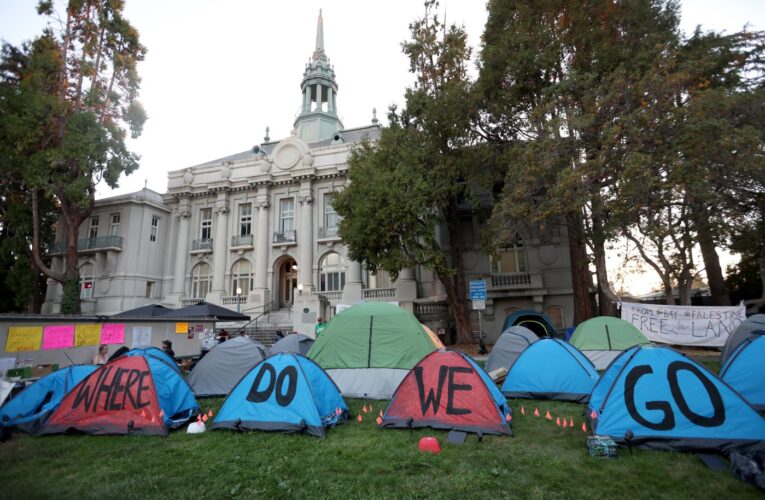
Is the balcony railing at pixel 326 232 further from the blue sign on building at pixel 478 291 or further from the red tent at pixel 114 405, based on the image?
the red tent at pixel 114 405

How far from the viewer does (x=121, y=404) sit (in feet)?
21.5

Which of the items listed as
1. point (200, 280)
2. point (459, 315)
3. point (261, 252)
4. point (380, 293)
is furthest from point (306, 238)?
point (459, 315)

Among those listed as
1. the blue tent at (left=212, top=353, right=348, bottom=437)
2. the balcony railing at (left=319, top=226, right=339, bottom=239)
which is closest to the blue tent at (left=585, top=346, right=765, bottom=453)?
the blue tent at (left=212, top=353, right=348, bottom=437)

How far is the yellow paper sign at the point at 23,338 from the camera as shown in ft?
28.0

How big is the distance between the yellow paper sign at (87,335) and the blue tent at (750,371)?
14.5m

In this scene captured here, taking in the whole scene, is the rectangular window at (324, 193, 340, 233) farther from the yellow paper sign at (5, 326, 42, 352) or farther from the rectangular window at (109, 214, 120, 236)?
the yellow paper sign at (5, 326, 42, 352)

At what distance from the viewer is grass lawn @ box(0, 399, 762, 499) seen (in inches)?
167

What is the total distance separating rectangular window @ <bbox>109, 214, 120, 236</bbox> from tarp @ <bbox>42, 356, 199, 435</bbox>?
1107 inches

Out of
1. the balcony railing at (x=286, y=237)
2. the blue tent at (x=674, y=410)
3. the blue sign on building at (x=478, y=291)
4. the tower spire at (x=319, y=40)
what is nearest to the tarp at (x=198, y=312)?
the blue sign on building at (x=478, y=291)

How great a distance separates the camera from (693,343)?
49.6 ft

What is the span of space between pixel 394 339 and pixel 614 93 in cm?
1174

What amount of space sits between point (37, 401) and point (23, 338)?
2.71 m

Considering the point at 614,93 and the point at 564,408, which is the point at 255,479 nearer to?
the point at 564,408

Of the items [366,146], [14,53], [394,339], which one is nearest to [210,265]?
[366,146]
